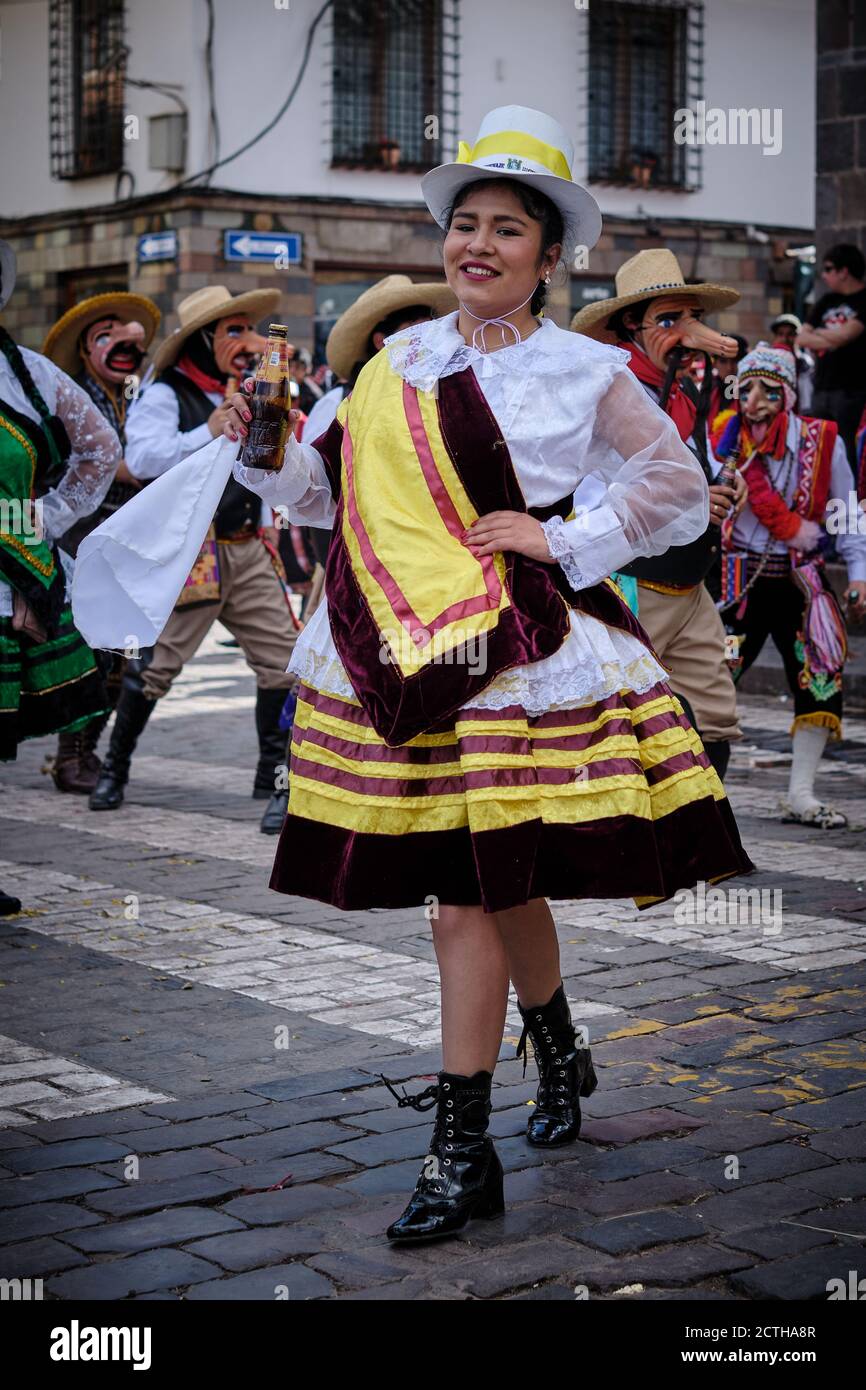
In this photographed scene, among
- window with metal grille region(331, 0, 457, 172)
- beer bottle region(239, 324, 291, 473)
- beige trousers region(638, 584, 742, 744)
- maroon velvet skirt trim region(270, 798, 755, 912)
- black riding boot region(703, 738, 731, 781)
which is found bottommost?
black riding boot region(703, 738, 731, 781)

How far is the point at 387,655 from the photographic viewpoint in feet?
11.7

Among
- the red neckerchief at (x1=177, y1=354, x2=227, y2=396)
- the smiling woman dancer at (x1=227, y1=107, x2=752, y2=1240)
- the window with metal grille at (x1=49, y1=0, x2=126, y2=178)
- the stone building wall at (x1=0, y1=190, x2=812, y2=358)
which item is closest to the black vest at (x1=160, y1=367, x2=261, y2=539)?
the red neckerchief at (x1=177, y1=354, x2=227, y2=396)

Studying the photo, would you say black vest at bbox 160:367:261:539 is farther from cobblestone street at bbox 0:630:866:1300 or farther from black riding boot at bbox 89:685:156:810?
cobblestone street at bbox 0:630:866:1300

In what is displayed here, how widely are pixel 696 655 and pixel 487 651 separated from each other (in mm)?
2905

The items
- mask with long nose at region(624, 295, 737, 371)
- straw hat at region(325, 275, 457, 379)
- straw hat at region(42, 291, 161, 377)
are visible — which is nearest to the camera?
mask with long nose at region(624, 295, 737, 371)

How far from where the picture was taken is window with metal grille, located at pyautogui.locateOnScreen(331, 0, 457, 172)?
22938 millimetres

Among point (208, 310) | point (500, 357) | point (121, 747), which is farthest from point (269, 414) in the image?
point (121, 747)

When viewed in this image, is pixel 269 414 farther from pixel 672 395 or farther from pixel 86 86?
pixel 86 86

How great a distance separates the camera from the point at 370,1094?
4.33 m

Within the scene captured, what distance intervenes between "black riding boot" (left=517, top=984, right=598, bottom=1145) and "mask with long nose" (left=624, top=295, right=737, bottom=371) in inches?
104

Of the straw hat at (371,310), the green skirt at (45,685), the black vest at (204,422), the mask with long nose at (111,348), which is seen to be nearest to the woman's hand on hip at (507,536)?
the green skirt at (45,685)

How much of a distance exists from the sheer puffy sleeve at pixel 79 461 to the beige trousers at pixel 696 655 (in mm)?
1914
